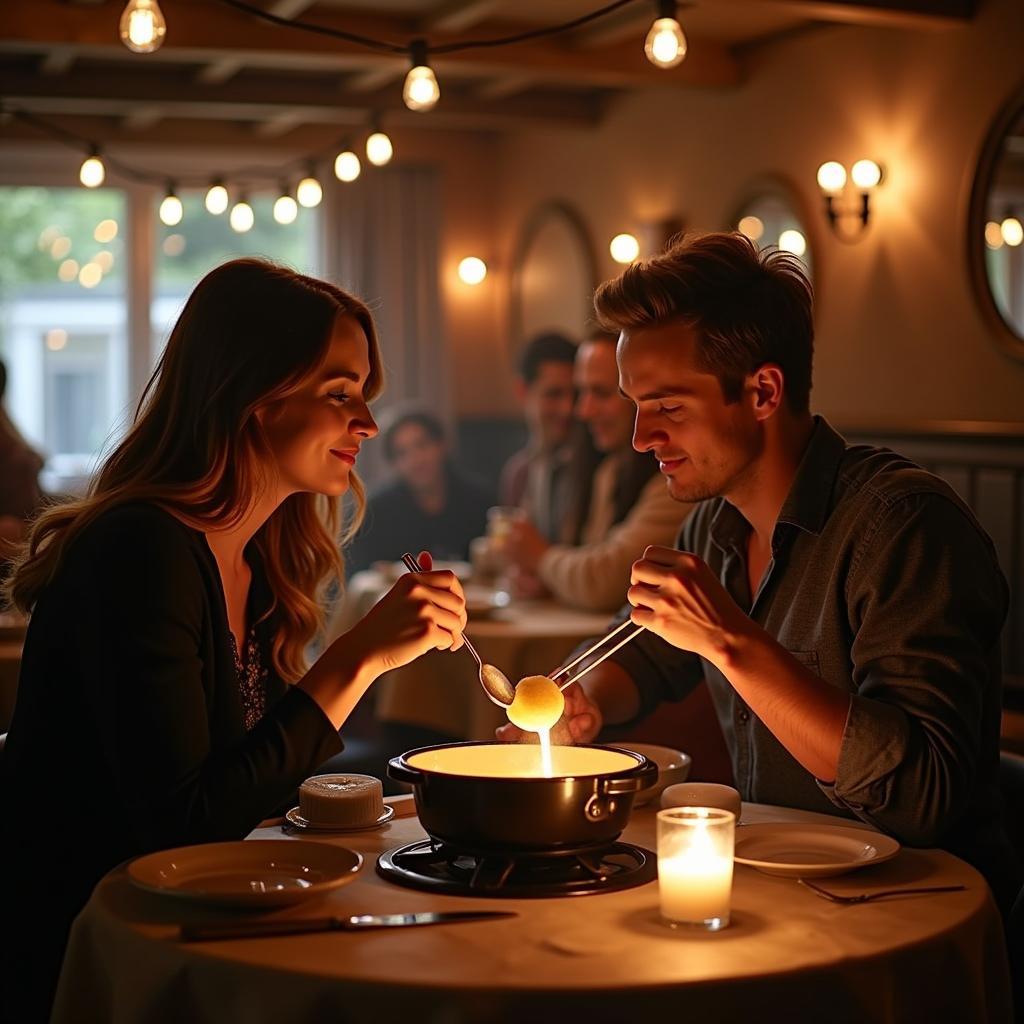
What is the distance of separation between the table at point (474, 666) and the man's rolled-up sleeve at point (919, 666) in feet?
6.52

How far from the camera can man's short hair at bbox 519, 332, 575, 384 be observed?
18.0 ft

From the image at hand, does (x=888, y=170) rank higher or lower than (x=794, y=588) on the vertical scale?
higher

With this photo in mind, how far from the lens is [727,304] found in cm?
209

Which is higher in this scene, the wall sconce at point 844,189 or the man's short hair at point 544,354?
the wall sconce at point 844,189

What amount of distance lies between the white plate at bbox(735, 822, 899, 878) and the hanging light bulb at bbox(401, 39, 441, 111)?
2.61 m

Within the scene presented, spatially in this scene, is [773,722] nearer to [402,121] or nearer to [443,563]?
[443,563]

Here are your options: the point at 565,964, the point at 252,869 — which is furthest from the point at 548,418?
the point at 565,964

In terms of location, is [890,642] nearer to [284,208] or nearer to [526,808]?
[526,808]

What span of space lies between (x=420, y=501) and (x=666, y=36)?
3.30m

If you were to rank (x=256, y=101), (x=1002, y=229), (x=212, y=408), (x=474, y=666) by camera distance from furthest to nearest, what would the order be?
(x=256, y=101)
(x=1002, y=229)
(x=474, y=666)
(x=212, y=408)

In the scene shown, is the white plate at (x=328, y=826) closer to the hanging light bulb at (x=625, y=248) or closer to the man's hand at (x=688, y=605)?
the man's hand at (x=688, y=605)

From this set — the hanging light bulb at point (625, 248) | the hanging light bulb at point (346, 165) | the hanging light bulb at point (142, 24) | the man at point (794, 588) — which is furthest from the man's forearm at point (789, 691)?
the hanging light bulb at point (625, 248)

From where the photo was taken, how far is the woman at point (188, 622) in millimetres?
1683

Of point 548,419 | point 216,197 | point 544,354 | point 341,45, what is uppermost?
point 341,45
